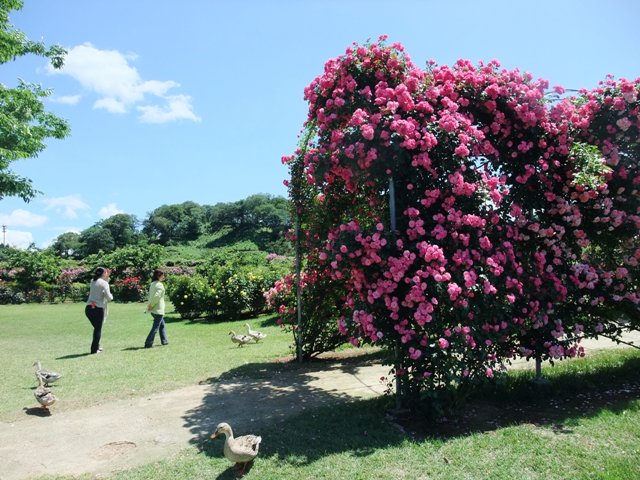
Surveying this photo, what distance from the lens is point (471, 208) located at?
4.75 m

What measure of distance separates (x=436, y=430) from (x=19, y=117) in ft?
51.2

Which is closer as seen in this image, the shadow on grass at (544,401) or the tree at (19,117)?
the shadow on grass at (544,401)

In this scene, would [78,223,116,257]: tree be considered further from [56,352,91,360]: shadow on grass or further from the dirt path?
the dirt path

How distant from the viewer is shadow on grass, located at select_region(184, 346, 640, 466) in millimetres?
4215

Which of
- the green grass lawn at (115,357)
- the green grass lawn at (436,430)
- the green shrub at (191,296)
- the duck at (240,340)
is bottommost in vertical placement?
the green grass lawn at (436,430)

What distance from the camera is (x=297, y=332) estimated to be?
7707mm

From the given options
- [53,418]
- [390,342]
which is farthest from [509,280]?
[53,418]

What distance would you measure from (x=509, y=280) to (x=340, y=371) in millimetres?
3280

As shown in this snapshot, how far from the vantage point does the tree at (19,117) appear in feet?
43.5

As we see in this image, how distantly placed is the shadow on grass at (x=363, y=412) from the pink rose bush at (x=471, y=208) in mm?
507

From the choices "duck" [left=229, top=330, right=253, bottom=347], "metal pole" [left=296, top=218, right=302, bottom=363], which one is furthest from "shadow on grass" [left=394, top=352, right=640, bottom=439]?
"duck" [left=229, top=330, right=253, bottom=347]

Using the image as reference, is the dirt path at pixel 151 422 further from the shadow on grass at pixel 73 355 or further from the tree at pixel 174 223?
the tree at pixel 174 223

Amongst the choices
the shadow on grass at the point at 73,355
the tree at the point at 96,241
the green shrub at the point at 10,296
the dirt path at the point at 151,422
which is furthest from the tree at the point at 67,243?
the dirt path at the point at 151,422

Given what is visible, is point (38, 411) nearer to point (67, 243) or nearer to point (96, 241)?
point (96, 241)
